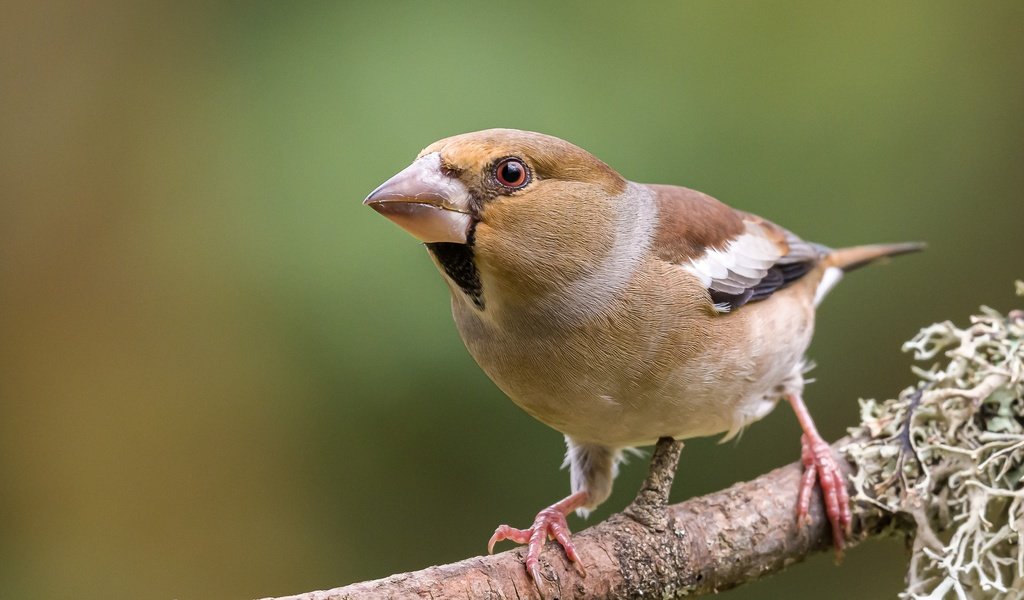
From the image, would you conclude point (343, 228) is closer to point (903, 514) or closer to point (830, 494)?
point (830, 494)

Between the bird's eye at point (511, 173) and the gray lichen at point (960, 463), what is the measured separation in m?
1.20

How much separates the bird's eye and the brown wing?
0.50m

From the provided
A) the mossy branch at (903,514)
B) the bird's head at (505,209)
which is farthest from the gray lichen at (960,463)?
the bird's head at (505,209)

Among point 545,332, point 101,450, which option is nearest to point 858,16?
point 545,332

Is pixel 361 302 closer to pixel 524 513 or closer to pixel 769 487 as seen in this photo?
pixel 524 513

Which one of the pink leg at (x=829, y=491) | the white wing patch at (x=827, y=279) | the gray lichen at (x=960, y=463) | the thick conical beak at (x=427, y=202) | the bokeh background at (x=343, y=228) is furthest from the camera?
the bokeh background at (x=343, y=228)

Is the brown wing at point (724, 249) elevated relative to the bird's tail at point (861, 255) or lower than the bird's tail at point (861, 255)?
elevated

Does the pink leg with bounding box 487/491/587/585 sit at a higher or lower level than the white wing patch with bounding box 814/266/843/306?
lower

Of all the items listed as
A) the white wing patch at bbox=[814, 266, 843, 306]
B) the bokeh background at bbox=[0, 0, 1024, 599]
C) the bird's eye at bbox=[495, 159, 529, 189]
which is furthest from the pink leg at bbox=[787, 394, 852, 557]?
Answer: the bokeh background at bbox=[0, 0, 1024, 599]

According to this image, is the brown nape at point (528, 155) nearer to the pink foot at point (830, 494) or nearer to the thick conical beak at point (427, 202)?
the thick conical beak at point (427, 202)

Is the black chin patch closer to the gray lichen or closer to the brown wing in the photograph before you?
the brown wing

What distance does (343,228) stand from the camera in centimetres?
382

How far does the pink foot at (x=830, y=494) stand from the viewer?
278 centimetres

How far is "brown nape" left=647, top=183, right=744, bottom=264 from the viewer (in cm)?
279
